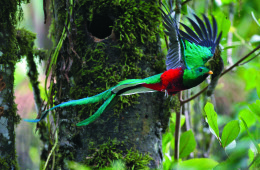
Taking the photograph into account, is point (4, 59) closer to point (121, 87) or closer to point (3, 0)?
point (3, 0)

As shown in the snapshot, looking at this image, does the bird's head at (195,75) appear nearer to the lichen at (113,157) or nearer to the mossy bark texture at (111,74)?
the mossy bark texture at (111,74)

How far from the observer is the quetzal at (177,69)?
1397mm

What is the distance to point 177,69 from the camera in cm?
148

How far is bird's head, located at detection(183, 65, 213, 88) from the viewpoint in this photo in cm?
142

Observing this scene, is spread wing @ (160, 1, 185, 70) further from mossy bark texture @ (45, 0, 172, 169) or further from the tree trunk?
the tree trunk

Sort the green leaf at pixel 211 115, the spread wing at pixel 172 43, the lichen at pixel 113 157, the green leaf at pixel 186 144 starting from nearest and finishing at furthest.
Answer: the green leaf at pixel 211 115, the spread wing at pixel 172 43, the lichen at pixel 113 157, the green leaf at pixel 186 144

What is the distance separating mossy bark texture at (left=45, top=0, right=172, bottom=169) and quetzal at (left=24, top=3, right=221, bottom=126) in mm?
186

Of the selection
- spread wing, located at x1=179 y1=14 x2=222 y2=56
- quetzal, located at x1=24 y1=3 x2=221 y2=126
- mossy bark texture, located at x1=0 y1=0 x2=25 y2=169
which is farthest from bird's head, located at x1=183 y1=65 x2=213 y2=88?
mossy bark texture, located at x1=0 y1=0 x2=25 y2=169

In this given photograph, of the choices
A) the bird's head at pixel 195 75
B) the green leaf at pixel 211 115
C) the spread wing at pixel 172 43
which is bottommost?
the green leaf at pixel 211 115

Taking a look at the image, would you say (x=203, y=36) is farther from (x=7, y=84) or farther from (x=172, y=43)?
(x=7, y=84)

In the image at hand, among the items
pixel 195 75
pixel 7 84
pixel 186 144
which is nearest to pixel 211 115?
pixel 195 75

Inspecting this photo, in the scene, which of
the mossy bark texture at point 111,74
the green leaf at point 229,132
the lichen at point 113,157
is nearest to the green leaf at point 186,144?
the mossy bark texture at point 111,74

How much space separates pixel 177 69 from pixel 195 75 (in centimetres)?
11

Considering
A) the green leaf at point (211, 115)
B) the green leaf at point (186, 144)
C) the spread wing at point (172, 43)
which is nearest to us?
the green leaf at point (211, 115)
